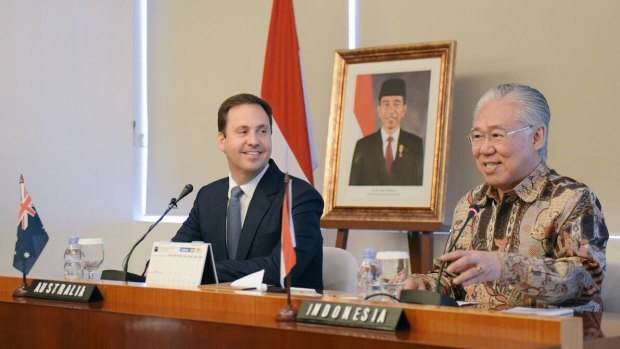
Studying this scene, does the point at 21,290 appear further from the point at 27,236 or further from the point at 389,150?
the point at 389,150

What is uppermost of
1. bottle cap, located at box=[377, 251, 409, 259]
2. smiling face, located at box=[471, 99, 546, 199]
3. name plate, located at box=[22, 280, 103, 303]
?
smiling face, located at box=[471, 99, 546, 199]

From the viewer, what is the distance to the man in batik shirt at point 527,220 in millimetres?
2457

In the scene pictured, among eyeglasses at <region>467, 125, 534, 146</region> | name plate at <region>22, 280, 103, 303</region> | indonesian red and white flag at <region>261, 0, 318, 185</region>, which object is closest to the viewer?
name plate at <region>22, 280, 103, 303</region>

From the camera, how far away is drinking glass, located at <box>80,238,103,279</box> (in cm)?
321

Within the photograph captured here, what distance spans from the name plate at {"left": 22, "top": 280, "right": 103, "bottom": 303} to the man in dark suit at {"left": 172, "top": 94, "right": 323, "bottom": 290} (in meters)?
0.56

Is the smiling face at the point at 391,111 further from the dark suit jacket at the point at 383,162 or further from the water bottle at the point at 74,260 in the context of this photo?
the water bottle at the point at 74,260

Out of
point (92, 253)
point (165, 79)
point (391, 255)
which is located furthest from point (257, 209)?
point (165, 79)

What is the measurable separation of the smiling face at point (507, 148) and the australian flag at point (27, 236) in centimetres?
151

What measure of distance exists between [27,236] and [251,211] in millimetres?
794

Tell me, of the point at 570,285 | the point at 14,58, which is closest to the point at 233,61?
the point at 14,58

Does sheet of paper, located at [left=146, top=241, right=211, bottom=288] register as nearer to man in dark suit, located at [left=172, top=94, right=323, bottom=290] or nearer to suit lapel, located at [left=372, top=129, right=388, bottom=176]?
man in dark suit, located at [left=172, top=94, right=323, bottom=290]

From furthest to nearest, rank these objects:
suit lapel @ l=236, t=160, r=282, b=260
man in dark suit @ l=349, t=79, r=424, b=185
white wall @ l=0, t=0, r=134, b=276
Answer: white wall @ l=0, t=0, r=134, b=276 < man in dark suit @ l=349, t=79, r=424, b=185 < suit lapel @ l=236, t=160, r=282, b=260

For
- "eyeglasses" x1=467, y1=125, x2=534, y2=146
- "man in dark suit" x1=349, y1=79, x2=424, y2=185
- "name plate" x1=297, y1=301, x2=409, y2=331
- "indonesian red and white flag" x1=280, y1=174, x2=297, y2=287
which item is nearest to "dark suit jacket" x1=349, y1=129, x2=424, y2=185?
"man in dark suit" x1=349, y1=79, x2=424, y2=185

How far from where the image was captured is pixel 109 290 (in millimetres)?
2615
